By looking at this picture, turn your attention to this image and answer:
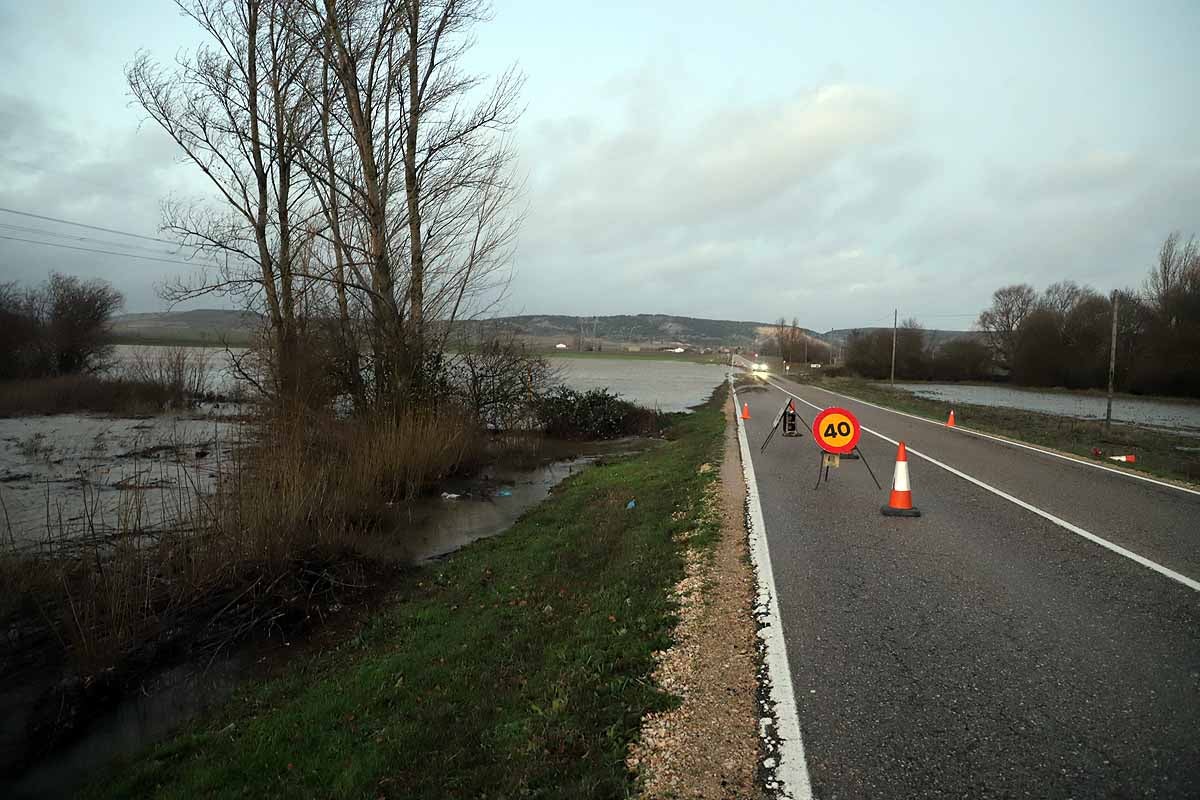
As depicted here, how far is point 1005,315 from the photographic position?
303 feet

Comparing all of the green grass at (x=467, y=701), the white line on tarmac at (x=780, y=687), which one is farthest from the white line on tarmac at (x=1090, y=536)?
the green grass at (x=467, y=701)

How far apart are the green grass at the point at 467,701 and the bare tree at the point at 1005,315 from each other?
97326 mm

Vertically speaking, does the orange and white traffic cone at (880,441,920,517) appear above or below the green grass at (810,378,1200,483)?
above

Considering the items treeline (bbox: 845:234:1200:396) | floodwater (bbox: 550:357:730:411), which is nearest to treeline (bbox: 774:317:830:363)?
treeline (bbox: 845:234:1200:396)

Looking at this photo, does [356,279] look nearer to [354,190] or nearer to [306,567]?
[354,190]

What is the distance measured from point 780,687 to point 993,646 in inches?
64.5

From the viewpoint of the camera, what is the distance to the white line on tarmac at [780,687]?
3.04 meters

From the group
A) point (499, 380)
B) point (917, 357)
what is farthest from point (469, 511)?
point (917, 357)

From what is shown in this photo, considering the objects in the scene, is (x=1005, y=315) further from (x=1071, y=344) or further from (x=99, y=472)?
(x=99, y=472)

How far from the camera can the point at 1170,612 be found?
4.92 m

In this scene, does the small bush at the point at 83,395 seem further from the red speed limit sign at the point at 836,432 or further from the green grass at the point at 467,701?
the red speed limit sign at the point at 836,432

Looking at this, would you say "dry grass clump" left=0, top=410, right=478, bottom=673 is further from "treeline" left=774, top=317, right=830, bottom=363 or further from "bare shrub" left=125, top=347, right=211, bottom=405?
"treeline" left=774, top=317, right=830, bottom=363

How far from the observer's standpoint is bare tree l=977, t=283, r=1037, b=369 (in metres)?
89.6

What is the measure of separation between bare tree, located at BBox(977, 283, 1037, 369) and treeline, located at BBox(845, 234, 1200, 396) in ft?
0.40
